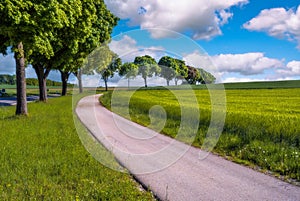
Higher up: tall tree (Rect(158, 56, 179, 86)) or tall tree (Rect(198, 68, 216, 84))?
tall tree (Rect(158, 56, 179, 86))

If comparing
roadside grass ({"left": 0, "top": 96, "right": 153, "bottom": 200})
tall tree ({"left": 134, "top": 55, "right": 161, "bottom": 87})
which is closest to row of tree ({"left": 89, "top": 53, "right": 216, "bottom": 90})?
tall tree ({"left": 134, "top": 55, "right": 161, "bottom": 87})

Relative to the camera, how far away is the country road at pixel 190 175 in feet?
17.3

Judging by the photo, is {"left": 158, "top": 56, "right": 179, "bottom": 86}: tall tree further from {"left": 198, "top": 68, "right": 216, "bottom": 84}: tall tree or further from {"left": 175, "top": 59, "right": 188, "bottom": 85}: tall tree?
{"left": 198, "top": 68, "right": 216, "bottom": 84}: tall tree

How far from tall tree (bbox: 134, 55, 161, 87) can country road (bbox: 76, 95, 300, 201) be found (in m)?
2.68

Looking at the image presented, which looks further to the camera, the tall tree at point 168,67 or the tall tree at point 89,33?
the tall tree at point 89,33

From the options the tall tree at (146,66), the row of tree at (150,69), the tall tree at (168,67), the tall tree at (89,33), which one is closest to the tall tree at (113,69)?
the row of tree at (150,69)

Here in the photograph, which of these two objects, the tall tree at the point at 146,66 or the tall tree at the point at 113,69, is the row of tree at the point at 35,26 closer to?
the tall tree at the point at 113,69

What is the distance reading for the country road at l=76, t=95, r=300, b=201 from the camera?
527cm

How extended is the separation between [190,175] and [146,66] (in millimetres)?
4759

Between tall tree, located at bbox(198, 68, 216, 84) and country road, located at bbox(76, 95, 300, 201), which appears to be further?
tall tree, located at bbox(198, 68, 216, 84)

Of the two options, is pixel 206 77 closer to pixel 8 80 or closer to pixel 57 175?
pixel 57 175

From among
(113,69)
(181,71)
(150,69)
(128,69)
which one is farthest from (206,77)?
(113,69)

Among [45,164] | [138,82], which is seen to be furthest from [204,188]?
[138,82]

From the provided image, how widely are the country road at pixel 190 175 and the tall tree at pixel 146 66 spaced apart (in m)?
2.68
